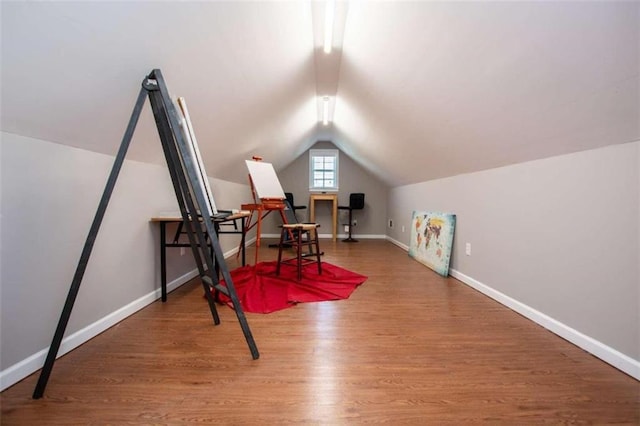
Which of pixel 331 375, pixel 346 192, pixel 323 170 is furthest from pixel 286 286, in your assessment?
pixel 323 170

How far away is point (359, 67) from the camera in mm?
2479

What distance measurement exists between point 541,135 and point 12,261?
9.51 ft

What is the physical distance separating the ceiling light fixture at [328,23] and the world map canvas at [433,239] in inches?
87.2

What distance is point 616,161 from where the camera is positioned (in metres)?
1.31

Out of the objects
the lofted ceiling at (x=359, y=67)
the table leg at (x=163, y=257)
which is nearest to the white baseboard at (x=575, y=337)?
the lofted ceiling at (x=359, y=67)

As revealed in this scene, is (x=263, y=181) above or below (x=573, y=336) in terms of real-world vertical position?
above

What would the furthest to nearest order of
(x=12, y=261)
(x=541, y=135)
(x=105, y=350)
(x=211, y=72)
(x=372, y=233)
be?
(x=372, y=233), (x=211, y=72), (x=541, y=135), (x=105, y=350), (x=12, y=261)

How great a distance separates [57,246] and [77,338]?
560 millimetres

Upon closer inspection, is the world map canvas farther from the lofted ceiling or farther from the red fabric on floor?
the red fabric on floor

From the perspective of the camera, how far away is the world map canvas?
9.62 ft

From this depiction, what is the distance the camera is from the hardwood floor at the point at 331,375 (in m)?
1.01

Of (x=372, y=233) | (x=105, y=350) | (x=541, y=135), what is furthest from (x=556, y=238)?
(x=372, y=233)

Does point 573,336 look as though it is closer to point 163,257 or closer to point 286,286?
point 286,286

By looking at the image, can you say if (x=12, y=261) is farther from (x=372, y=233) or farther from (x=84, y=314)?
(x=372, y=233)
